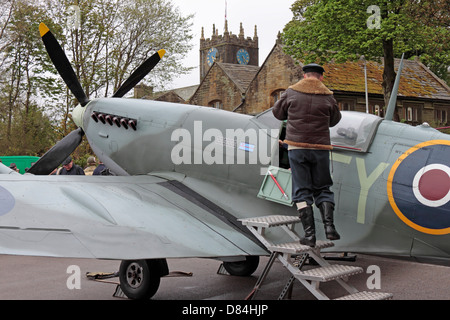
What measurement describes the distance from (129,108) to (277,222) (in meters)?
3.47

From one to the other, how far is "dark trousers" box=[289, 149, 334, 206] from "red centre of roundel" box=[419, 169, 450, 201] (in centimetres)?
85

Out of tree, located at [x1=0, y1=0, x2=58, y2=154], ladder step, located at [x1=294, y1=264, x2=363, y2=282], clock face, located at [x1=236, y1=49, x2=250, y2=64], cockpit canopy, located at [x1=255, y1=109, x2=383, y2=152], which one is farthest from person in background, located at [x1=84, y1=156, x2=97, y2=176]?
clock face, located at [x1=236, y1=49, x2=250, y2=64]

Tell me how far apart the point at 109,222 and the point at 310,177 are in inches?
79.9

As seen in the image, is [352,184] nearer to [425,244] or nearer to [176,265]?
[425,244]

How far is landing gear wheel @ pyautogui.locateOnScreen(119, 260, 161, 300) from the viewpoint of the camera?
19.9 feet

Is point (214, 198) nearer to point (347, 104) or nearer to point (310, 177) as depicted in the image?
point (310, 177)

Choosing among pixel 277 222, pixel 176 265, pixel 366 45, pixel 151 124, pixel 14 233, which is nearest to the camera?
pixel 14 233

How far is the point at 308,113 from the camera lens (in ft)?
16.0

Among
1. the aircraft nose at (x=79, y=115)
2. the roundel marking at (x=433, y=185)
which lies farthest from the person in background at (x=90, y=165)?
the roundel marking at (x=433, y=185)

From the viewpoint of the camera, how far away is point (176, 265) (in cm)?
843

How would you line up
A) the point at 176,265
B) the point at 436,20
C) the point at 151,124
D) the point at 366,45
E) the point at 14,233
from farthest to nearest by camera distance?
1. the point at 366,45
2. the point at 436,20
3. the point at 176,265
4. the point at 151,124
5. the point at 14,233

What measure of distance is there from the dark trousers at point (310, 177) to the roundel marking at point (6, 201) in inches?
109

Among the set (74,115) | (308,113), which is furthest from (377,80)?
(308,113)
